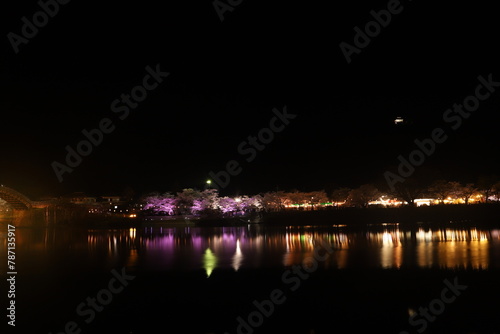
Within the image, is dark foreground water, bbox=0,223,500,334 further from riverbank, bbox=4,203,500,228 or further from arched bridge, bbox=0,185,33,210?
arched bridge, bbox=0,185,33,210

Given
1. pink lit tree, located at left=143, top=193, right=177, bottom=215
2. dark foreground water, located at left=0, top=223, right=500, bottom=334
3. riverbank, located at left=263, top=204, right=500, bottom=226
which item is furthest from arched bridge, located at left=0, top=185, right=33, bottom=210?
dark foreground water, located at left=0, top=223, right=500, bottom=334

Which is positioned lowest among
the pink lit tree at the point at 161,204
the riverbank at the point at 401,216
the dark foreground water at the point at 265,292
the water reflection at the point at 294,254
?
the dark foreground water at the point at 265,292

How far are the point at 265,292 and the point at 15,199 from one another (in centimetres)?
4779

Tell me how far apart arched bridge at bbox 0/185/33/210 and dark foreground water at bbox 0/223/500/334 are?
113 feet

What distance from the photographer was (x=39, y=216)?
50.9 meters

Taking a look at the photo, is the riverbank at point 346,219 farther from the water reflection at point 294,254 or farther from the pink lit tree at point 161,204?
the water reflection at point 294,254

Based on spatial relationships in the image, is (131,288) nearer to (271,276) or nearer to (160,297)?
(160,297)

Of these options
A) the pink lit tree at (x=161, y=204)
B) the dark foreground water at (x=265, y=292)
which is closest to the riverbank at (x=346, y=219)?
the pink lit tree at (x=161, y=204)

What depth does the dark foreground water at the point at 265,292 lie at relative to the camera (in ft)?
28.9

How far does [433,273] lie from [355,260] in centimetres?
327

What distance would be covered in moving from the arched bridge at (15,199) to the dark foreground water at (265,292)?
34423 millimetres

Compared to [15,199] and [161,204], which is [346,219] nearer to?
[161,204]

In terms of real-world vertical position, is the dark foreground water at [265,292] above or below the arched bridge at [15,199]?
below

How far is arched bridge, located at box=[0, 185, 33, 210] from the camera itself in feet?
161
